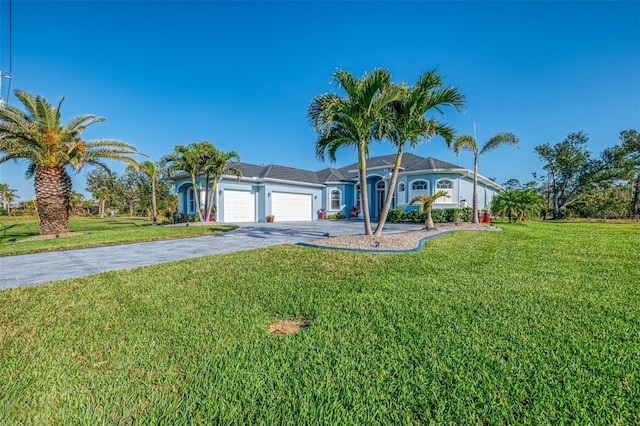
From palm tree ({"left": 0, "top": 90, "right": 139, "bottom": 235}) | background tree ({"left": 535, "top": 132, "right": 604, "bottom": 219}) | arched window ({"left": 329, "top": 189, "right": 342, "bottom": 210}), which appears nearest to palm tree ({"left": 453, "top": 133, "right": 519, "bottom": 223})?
arched window ({"left": 329, "top": 189, "right": 342, "bottom": 210})

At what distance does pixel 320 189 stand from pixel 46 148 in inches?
735

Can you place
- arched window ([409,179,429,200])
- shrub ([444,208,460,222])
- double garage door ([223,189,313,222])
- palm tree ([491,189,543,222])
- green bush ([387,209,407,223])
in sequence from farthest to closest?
double garage door ([223,189,313,222]), arched window ([409,179,429,200]), green bush ([387,209,407,223]), palm tree ([491,189,543,222]), shrub ([444,208,460,222])

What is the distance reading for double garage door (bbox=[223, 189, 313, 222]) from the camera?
2125 centimetres

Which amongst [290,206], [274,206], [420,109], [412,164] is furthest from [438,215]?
[274,206]

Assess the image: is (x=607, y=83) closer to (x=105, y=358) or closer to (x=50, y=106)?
(x=105, y=358)

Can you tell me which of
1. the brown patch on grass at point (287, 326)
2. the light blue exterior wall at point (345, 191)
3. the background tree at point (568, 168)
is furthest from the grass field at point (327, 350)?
the background tree at point (568, 168)

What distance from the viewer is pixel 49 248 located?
27.2 feet

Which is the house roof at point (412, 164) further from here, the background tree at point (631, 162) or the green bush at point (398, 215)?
the background tree at point (631, 162)

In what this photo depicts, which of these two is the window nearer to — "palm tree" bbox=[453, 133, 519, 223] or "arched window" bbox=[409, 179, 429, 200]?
"arched window" bbox=[409, 179, 429, 200]

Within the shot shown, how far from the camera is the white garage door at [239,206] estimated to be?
21.0 meters

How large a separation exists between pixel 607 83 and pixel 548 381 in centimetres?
2158

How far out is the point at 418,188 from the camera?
20734 millimetres

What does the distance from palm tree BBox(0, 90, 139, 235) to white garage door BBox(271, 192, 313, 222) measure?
12.4 meters

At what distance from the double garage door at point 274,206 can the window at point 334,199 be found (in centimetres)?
201
